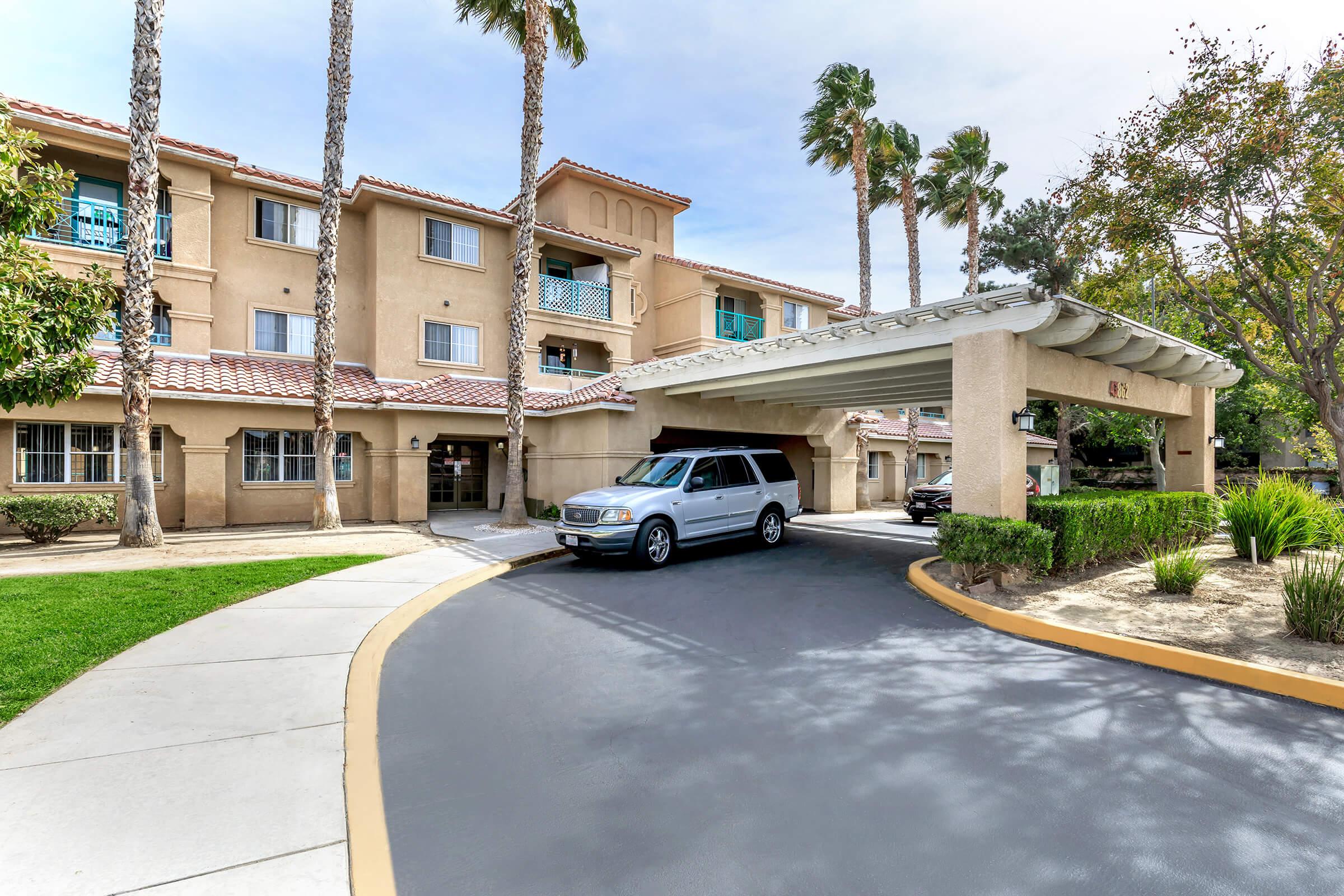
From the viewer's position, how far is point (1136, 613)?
725 centimetres

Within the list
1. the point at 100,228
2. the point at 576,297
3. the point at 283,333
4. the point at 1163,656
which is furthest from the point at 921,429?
the point at 100,228

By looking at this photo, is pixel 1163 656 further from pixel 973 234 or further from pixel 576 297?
pixel 973 234

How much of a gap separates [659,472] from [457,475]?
450 inches

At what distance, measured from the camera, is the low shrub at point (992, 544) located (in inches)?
324

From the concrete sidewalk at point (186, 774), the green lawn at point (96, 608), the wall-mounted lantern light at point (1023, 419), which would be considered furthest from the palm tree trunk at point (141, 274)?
the wall-mounted lantern light at point (1023, 419)

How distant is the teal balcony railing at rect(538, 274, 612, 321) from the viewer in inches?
825

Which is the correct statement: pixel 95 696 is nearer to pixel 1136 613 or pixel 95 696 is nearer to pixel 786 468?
pixel 1136 613

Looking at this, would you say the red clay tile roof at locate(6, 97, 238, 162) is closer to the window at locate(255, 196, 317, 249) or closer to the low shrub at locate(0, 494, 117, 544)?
the window at locate(255, 196, 317, 249)

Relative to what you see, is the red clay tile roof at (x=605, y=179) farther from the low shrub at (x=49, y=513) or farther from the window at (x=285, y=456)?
the low shrub at (x=49, y=513)

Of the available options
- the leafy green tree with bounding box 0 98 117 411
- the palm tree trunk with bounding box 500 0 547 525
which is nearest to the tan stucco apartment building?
the palm tree trunk with bounding box 500 0 547 525

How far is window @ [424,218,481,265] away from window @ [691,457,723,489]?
12349mm

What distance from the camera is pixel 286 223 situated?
18266mm

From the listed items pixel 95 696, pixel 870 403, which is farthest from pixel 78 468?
pixel 870 403

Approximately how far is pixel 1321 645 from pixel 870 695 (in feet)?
14.9
